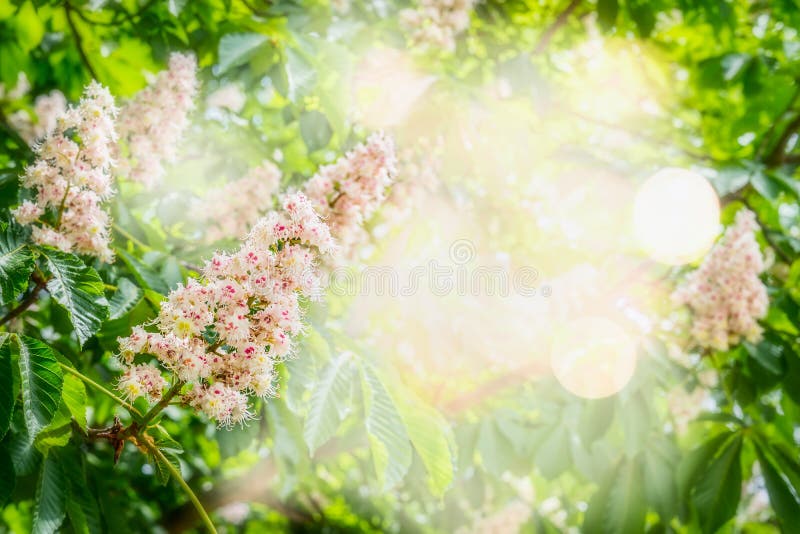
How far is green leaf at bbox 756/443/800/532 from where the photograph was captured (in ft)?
7.09

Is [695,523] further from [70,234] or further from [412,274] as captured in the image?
A: [70,234]

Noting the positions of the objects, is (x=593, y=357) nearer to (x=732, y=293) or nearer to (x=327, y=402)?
(x=732, y=293)

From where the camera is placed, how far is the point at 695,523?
8.32ft

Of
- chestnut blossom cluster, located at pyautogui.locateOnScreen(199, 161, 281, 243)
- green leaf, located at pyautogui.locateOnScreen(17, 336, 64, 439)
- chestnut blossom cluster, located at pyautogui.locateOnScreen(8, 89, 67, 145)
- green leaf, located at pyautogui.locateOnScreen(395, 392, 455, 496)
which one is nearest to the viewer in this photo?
green leaf, located at pyautogui.locateOnScreen(17, 336, 64, 439)

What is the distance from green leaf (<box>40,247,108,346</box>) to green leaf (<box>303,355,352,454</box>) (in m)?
0.47

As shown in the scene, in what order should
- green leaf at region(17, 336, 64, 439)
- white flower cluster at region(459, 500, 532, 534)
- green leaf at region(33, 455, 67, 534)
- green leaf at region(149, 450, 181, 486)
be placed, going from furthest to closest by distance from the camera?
white flower cluster at region(459, 500, 532, 534)
green leaf at region(33, 455, 67, 534)
green leaf at region(149, 450, 181, 486)
green leaf at region(17, 336, 64, 439)

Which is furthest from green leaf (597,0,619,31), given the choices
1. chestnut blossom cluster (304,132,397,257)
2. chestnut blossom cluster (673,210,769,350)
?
chestnut blossom cluster (304,132,397,257)

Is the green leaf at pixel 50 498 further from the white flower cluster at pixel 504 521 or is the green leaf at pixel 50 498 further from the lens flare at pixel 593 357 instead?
the white flower cluster at pixel 504 521

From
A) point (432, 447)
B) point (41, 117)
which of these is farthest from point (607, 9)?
point (41, 117)

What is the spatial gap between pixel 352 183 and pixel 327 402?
62 centimetres

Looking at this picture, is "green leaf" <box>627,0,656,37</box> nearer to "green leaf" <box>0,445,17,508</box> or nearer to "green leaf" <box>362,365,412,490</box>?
"green leaf" <box>362,365,412,490</box>

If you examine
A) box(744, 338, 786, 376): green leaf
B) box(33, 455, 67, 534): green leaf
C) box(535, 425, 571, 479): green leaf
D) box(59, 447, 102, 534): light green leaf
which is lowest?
box(535, 425, 571, 479): green leaf

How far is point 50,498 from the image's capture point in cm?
136

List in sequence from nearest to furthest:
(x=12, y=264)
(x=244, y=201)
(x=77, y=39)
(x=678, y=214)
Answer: (x=12, y=264) < (x=77, y=39) < (x=244, y=201) < (x=678, y=214)
